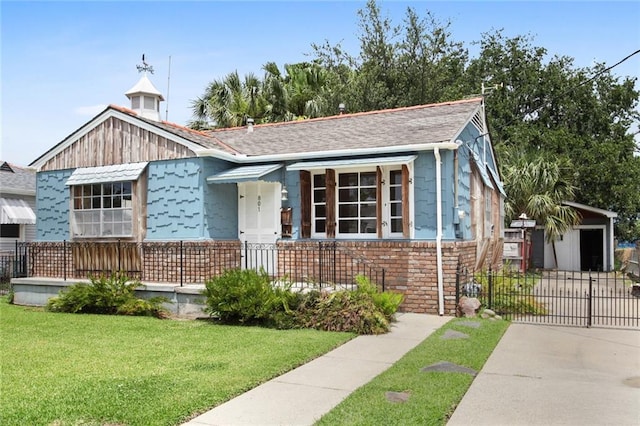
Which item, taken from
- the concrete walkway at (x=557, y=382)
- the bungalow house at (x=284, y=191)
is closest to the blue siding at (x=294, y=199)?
the bungalow house at (x=284, y=191)

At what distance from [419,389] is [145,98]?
1206cm

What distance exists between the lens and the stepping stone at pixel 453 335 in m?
9.14

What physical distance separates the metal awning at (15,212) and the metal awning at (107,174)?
6895 mm

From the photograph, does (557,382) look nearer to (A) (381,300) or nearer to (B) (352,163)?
(A) (381,300)

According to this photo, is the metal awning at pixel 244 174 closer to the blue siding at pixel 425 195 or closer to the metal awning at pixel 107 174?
the metal awning at pixel 107 174

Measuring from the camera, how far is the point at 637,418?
5.36 metres

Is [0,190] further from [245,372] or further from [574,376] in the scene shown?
[574,376]

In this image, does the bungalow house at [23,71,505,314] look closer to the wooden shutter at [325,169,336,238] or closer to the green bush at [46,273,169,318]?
the wooden shutter at [325,169,336,238]

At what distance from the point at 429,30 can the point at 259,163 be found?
54.6ft

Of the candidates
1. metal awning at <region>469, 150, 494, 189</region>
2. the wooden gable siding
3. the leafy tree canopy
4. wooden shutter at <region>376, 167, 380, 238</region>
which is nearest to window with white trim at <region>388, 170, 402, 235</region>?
wooden shutter at <region>376, 167, 380, 238</region>

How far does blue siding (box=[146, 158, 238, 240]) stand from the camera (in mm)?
13023

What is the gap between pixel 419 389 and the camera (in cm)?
611

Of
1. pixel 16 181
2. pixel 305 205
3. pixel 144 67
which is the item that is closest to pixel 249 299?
pixel 305 205

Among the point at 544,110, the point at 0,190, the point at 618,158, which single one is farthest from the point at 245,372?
the point at 544,110
